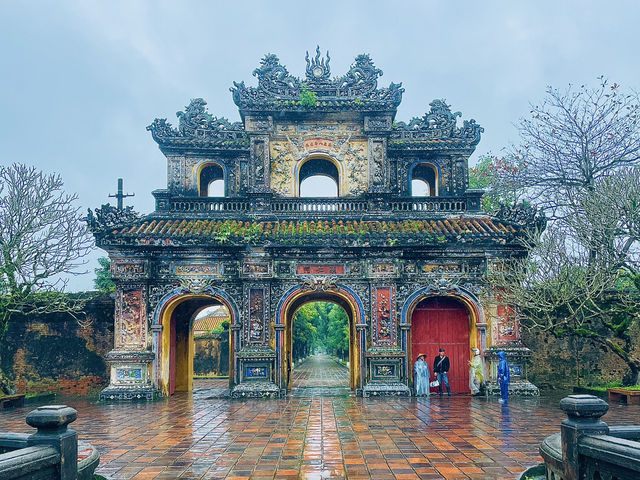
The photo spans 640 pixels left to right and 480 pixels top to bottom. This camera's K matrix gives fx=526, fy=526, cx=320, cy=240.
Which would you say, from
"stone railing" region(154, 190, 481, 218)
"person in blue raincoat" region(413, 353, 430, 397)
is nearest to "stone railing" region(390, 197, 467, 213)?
"stone railing" region(154, 190, 481, 218)

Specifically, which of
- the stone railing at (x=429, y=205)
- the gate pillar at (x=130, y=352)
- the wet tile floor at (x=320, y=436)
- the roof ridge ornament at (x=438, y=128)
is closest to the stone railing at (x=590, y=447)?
the wet tile floor at (x=320, y=436)

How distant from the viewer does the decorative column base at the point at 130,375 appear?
592 inches

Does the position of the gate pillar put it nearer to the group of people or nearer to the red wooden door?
the group of people

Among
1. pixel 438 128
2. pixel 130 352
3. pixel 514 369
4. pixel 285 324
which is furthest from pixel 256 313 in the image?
pixel 438 128

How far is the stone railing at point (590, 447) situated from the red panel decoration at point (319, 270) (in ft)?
34.5

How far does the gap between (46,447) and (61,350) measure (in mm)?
13644

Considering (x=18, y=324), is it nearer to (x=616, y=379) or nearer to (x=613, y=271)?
(x=613, y=271)

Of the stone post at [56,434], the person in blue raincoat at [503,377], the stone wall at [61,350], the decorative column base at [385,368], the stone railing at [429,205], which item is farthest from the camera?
the stone railing at [429,205]

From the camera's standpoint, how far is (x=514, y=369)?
15273 millimetres

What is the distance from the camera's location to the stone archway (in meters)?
15.7

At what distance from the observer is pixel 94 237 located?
15.8 meters

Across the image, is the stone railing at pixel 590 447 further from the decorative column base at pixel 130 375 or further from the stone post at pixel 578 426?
the decorative column base at pixel 130 375

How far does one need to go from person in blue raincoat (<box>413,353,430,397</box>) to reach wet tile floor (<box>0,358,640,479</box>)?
83cm

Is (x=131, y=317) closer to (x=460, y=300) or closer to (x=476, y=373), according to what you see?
(x=460, y=300)
